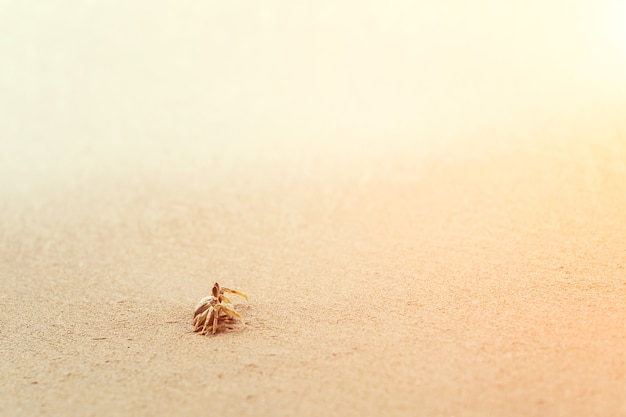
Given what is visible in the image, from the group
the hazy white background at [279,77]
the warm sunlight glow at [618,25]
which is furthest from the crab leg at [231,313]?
the warm sunlight glow at [618,25]

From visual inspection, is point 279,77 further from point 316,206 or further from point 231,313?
point 231,313

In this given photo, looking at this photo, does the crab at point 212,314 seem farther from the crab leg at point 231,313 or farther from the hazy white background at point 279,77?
the hazy white background at point 279,77

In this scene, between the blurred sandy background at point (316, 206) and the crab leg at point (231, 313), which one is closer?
the blurred sandy background at point (316, 206)

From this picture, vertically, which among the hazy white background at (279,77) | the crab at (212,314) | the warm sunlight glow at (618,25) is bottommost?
the crab at (212,314)

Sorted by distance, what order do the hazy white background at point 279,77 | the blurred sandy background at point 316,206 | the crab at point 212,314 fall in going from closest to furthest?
1. the blurred sandy background at point 316,206
2. the crab at point 212,314
3. the hazy white background at point 279,77

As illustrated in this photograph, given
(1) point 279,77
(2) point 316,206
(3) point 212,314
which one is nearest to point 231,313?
(3) point 212,314

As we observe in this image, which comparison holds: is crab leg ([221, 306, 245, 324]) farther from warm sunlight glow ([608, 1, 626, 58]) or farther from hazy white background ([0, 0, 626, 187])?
warm sunlight glow ([608, 1, 626, 58])

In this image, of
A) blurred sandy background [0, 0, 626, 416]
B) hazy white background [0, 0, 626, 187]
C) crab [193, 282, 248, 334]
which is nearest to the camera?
blurred sandy background [0, 0, 626, 416]

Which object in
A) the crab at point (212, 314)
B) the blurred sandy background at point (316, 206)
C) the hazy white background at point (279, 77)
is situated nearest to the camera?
the blurred sandy background at point (316, 206)

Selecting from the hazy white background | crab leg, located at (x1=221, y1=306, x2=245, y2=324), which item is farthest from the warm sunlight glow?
crab leg, located at (x1=221, y1=306, x2=245, y2=324)
